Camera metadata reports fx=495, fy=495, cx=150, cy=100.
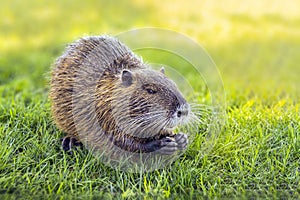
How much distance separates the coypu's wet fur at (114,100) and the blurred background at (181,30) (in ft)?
7.81

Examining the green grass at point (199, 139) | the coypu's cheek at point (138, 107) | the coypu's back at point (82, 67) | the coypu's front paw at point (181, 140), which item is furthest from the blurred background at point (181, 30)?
the coypu's cheek at point (138, 107)

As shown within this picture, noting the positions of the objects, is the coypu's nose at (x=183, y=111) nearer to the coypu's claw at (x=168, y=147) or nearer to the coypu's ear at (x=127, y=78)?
the coypu's claw at (x=168, y=147)

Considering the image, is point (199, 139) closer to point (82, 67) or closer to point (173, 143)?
point (173, 143)

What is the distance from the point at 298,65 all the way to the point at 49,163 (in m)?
5.59

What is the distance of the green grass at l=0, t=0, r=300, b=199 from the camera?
411cm

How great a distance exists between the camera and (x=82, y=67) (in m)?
4.57

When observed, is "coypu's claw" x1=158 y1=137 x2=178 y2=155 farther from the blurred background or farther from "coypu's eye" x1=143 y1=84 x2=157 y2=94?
the blurred background

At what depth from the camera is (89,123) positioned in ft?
14.4

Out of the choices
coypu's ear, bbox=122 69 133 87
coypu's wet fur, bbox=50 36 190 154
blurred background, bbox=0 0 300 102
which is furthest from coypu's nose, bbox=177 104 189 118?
blurred background, bbox=0 0 300 102

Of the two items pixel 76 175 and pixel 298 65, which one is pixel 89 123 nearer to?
pixel 76 175

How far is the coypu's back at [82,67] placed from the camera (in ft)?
14.7

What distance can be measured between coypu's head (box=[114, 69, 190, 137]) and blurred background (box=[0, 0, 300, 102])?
3001 mm

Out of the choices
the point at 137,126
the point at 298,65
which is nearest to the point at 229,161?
the point at 137,126

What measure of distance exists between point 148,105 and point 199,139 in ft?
2.77
